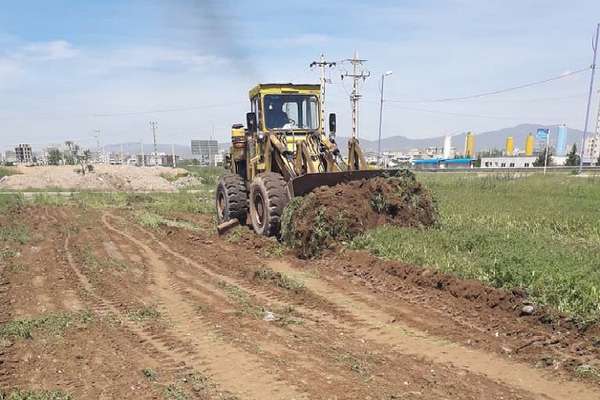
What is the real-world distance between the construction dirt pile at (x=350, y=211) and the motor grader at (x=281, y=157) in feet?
1.54

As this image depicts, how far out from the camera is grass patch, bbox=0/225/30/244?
11.6 m

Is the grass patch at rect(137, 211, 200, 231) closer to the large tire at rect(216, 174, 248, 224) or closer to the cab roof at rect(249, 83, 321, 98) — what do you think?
the large tire at rect(216, 174, 248, 224)

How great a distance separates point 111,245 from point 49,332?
18.6 ft

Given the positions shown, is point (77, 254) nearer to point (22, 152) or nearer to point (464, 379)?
point (464, 379)

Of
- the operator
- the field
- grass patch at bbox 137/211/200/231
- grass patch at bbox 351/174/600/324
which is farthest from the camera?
grass patch at bbox 137/211/200/231

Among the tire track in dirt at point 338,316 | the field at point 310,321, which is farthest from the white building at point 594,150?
the tire track in dirt at point 338,316

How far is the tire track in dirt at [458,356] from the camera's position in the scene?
4129 mm

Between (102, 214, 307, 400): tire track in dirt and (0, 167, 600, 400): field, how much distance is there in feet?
0.07

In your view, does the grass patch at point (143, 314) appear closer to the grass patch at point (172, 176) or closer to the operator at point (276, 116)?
the operator at point (276, 116)

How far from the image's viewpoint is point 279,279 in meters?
7.51

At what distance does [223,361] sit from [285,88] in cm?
830

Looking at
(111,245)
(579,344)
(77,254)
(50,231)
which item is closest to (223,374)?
(579,344)

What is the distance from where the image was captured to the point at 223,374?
4422mm

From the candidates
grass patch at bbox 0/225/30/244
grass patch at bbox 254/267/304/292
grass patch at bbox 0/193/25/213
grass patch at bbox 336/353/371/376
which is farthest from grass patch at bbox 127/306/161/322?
grass patch at bbox 0/193/25/213
